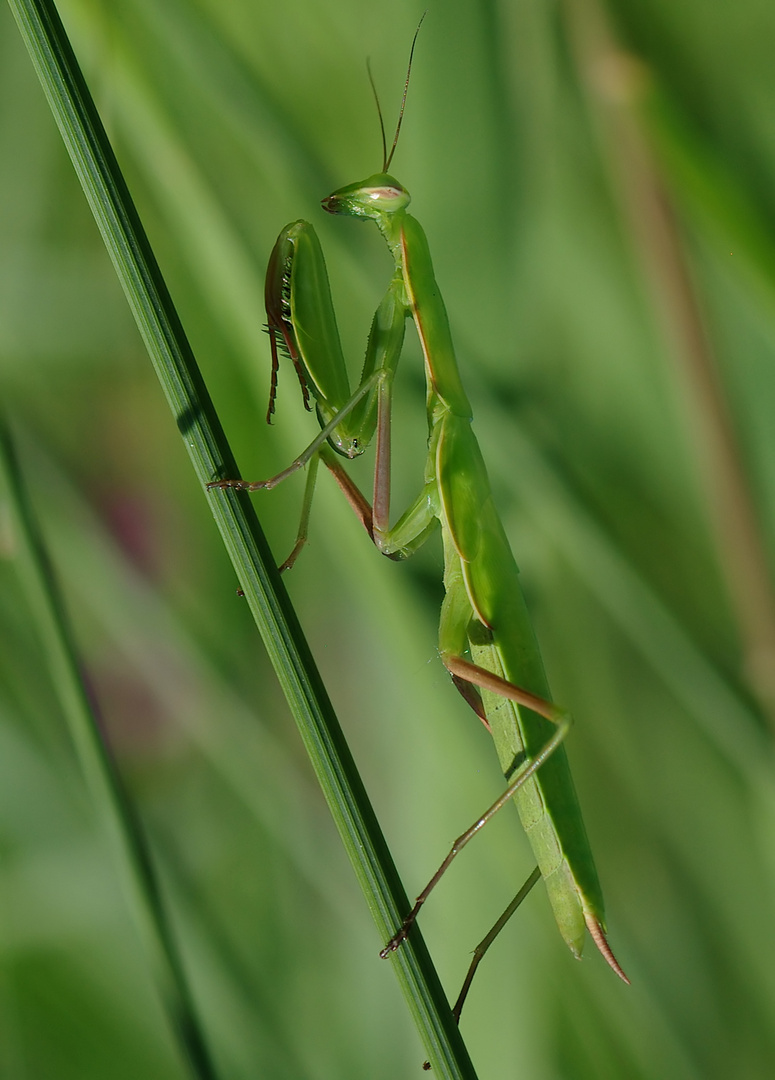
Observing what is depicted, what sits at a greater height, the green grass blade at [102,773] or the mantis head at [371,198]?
the mantis head at [371,198]

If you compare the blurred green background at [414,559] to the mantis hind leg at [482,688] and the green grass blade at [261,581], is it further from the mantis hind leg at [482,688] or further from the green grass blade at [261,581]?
the green grass blade at [261,581]

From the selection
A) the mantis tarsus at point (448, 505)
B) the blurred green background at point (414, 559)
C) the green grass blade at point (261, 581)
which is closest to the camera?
the green grass blade at point (261, 581)

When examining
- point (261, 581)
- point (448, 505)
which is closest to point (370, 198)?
point (448, 505)

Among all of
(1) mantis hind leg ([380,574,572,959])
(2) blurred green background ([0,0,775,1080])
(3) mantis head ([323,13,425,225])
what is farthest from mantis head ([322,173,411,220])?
(1) mantis hind leg ([380,574,572,959])

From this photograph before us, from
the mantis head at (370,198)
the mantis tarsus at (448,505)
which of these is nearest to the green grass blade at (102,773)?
the mantis tarsus at (448,505)

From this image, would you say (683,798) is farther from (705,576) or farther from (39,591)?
(39,591)

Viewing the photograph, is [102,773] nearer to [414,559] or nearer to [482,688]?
[482,688]
